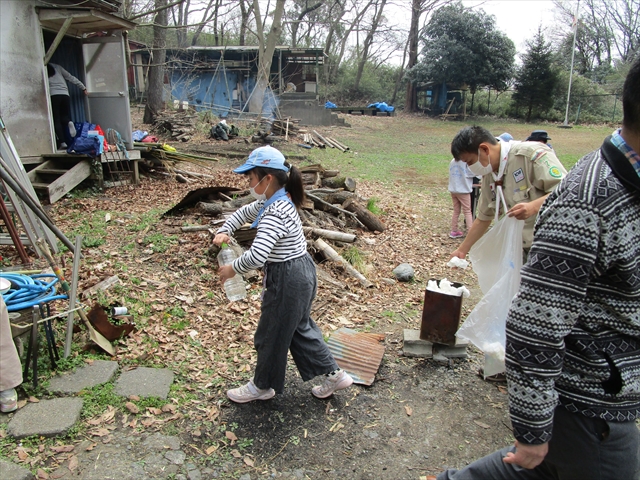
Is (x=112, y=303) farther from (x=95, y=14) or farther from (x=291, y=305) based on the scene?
(x=95, y=14)

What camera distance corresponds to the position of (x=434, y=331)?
4004 mm

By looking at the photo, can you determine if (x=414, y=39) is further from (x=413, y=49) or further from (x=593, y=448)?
(x=593, y=448)

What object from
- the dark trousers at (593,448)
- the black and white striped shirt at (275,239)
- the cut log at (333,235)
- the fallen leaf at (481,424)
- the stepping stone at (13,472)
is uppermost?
the black and white striped shirt at (275,239)

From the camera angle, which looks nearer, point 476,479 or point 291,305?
point 476,479

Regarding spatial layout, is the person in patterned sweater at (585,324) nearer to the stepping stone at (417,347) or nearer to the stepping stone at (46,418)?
the stepping stone at (417,347)

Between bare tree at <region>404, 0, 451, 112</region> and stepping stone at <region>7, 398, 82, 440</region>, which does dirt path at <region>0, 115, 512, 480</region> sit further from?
bare tree at <region>404, 0, 451, 112</region>

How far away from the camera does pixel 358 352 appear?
4.12m

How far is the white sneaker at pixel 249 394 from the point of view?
3.34 meters

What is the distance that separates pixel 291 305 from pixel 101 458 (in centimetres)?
146

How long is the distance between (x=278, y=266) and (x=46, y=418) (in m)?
1.80

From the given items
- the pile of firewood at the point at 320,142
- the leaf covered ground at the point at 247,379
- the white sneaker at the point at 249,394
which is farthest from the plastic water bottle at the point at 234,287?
the pile of firewood at the point at 320,142

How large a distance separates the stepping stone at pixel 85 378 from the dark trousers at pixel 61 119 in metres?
8.13

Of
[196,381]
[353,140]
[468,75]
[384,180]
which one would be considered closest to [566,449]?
[196,381]

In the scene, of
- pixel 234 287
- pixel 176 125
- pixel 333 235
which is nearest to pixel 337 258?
pixel 333 235
